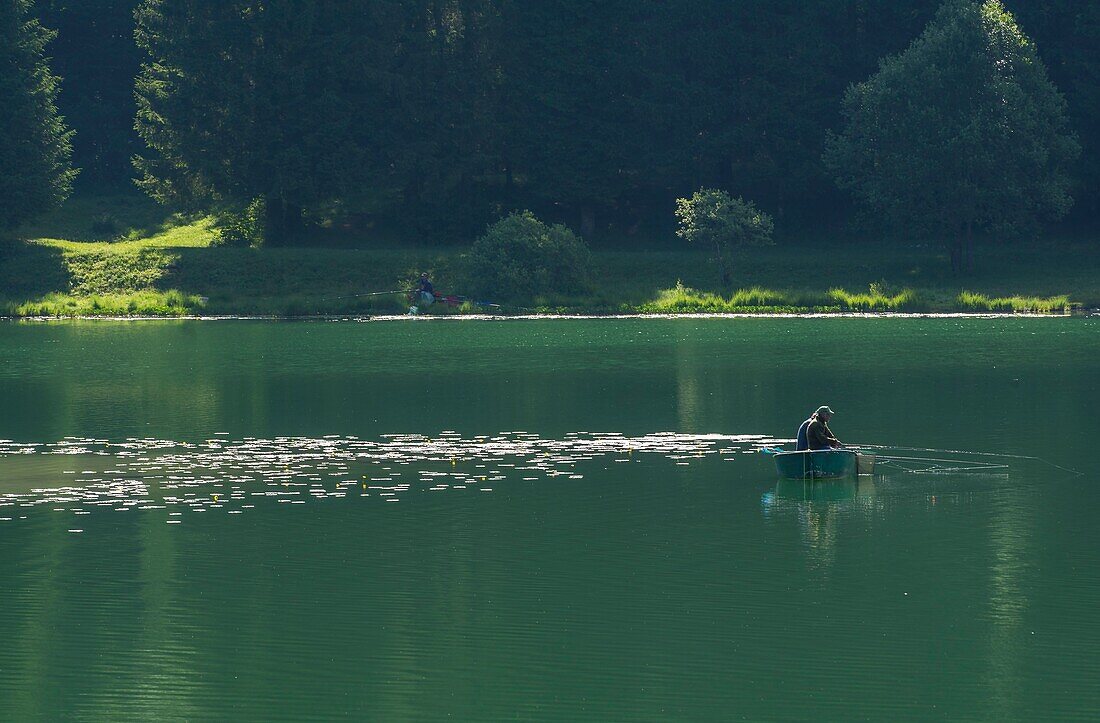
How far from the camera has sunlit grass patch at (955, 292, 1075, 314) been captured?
252ft

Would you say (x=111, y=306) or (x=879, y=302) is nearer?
(x=879, y=302)

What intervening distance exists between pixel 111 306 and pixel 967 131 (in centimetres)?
4037

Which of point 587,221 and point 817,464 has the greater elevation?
point 587,221

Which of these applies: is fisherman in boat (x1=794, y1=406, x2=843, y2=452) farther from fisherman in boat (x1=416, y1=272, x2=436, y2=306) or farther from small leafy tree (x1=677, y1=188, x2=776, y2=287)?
small leafy tree (x1=677, y1=188, x2=776, y2=287)

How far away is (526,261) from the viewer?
8144 centimetres

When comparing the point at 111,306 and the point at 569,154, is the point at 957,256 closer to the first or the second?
the point at 569,154

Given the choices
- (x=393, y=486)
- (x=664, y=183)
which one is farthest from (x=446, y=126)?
(x=393, y=486)

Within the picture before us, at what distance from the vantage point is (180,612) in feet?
63.9

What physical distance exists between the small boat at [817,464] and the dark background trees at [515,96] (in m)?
65.4

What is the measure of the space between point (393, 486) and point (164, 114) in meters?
70.1

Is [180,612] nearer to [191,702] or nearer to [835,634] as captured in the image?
[191,702]

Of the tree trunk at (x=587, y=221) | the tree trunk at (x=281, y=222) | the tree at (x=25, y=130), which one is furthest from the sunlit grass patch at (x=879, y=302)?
the tree at (x=25, y=130)

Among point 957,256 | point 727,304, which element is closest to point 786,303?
point 727,304

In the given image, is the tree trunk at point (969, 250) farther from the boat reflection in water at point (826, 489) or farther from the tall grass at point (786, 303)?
the boat reflection in water at point (826, 489)
